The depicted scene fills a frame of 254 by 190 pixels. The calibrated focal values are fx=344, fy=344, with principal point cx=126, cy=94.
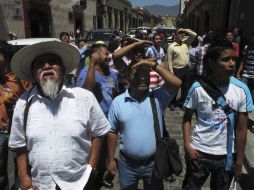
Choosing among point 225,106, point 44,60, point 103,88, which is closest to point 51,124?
point 44,60

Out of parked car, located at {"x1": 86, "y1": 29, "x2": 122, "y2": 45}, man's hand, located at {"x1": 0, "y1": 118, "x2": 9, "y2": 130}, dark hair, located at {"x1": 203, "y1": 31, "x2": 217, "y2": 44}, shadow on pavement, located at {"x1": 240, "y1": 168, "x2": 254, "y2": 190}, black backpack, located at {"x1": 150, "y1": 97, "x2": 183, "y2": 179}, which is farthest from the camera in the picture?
parked car, located at {"x1": 86, "y1": 29, "x2": 122, "y2": 45}

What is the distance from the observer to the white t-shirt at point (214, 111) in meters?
2.93

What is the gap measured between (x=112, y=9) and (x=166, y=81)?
48.0 m

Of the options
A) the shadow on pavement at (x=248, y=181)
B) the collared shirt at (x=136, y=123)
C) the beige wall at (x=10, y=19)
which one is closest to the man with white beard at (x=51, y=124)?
the collared shirt at (x=136, y=123)

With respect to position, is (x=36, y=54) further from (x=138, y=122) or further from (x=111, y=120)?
(x=138, y=122)

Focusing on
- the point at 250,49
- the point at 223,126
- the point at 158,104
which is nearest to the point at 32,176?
the point at 158,104

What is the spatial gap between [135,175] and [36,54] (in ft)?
4.51

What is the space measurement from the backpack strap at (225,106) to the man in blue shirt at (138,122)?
0.84ft

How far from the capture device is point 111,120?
304 centimetres

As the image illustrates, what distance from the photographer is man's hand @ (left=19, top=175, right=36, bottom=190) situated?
8.13 ft

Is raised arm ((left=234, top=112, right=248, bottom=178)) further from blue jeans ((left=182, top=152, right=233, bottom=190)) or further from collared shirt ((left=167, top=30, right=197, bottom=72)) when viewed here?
collared shirt ((left=167, top=30, right=197, bottom=72))

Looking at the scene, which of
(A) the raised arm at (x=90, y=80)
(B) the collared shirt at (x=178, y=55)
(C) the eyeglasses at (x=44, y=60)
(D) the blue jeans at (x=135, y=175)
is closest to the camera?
(C) the eyeglasses at (x=44, y=60)

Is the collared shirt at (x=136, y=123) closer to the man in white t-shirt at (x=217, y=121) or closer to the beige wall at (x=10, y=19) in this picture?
the man in white t-shirt at (x=217, y=121)

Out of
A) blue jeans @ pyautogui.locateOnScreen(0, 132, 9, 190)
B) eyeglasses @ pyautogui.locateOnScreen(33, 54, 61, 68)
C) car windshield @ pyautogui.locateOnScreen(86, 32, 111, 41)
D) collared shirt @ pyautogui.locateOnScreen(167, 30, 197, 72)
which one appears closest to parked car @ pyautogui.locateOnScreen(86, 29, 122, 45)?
car windshield @ pyautogui.locateOnScreen(86, 32, 111, 41)
